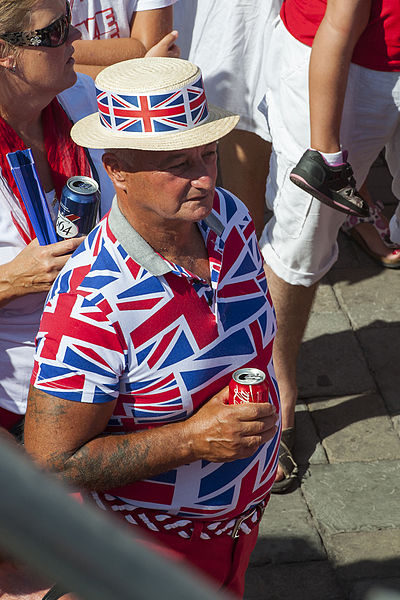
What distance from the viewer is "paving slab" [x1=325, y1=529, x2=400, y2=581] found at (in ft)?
10.2

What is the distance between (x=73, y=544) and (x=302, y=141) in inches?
116

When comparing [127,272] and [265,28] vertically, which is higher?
[127,272]

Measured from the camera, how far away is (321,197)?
302 centimetres

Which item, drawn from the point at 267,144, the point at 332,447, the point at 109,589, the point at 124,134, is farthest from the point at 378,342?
the point at 109,589

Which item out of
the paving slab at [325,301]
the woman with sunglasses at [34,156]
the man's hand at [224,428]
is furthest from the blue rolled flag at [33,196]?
the paving slab at [325,301]

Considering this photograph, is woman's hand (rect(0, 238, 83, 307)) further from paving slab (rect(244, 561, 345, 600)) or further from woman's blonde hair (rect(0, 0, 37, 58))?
paving slab (rect(244, 561, 345, 600))

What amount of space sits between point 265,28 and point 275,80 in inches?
18.9

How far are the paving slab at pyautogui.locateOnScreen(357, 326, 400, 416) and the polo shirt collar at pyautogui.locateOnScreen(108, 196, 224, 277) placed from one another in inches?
90.0

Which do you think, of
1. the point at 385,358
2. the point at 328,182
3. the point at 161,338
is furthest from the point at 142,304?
the point at 385,358

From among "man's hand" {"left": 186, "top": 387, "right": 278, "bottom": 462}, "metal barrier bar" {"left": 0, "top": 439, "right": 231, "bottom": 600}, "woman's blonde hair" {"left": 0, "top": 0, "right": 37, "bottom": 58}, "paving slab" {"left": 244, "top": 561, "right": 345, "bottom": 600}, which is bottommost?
"paving slab" {"left": 244, "top": 561, "right": 345, "bottom": 600}

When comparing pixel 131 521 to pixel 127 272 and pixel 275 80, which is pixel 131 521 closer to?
pixel 127 272

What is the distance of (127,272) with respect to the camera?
6.02 ft

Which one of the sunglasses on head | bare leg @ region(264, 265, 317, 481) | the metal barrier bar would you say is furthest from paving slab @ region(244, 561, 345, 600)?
the metal barrier bar

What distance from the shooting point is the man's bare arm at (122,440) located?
71.1 inches
